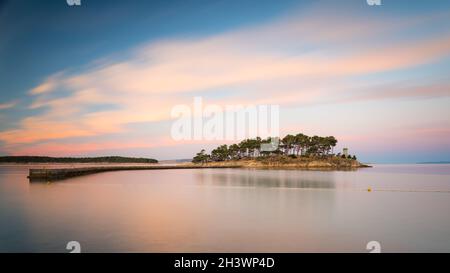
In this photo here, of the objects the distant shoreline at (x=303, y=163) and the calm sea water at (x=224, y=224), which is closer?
the calm sea water at (x=224, y=224)

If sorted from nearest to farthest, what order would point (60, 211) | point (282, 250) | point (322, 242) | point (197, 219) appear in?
point (282, 250) < point (322, 242) < point (197, 219) < point (60, 211)

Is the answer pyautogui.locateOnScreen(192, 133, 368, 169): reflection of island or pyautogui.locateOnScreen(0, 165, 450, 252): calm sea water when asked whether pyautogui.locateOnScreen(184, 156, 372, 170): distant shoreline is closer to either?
pyautogui.locateOnScreen(192, 133, 368, 169): reflection of island

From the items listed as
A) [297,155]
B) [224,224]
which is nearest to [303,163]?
[297,155]

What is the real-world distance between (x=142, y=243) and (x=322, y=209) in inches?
536

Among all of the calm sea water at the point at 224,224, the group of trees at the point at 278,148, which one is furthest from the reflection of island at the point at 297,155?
the calm sea water at the point at 224,224

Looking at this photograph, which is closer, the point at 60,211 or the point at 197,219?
the point at 197,219

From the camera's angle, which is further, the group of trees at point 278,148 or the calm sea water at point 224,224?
the group of trees at point 278,148

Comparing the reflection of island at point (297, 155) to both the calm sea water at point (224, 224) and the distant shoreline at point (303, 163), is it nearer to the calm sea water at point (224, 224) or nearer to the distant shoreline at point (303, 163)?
the distant shoreline at point (303, 163)

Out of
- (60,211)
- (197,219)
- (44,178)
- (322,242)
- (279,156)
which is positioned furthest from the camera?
(279,156)

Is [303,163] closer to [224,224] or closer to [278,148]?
[278,148]

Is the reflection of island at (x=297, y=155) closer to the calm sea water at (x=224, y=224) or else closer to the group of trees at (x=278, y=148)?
the group of trees at (x=278, y=148)
